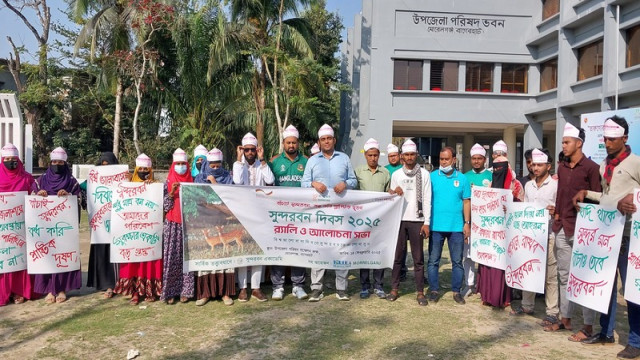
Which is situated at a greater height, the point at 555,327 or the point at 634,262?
the point at 634,262

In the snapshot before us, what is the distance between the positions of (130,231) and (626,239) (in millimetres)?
5334

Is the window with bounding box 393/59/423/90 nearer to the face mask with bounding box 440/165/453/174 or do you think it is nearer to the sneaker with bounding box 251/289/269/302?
the face mask with bounding box 440/165/453/174

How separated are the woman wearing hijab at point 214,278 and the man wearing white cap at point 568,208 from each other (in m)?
3.64

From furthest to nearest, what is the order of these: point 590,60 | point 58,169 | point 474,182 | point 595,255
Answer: point 590,60, point 474,182, point 58,169, point 595,255

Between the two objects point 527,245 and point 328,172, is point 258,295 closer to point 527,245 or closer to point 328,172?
point 328,172

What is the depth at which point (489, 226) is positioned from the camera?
588 cm

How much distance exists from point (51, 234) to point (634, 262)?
6.37 m

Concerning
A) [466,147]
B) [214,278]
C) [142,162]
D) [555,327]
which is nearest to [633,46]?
[466,147]

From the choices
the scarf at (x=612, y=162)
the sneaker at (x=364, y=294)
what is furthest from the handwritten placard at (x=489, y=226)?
the sneaker at (x=364, y=294)

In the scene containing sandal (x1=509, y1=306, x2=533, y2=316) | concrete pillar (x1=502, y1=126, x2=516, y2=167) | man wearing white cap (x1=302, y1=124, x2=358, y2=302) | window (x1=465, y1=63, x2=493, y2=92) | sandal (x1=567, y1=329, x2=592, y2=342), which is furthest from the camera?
concrete pillar (x1=502, y1=126, x2=516, y2=167)

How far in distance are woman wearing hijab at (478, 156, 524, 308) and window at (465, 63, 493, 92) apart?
17795 mm

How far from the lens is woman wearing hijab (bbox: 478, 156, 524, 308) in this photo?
5715 millimetres

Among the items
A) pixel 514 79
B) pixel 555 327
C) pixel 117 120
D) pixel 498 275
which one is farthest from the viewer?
pixel 514 79

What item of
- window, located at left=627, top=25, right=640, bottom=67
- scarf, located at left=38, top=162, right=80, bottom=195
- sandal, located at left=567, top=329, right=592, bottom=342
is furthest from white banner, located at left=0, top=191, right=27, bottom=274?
window, located at left=627, top=25, right=640, bottom=67
